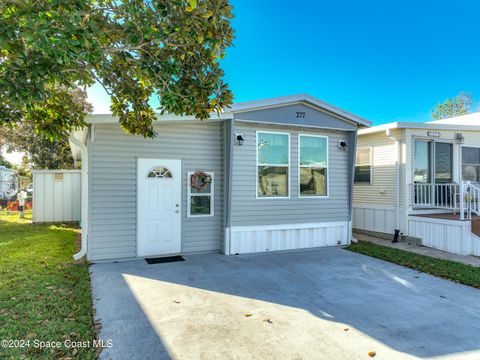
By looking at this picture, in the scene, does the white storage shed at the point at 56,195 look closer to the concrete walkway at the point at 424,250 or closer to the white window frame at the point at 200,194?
the white window frame at the point at 200,194

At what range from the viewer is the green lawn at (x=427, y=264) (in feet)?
16.7

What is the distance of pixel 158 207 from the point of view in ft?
20.6

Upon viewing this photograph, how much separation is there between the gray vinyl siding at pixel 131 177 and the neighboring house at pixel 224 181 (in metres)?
0.02

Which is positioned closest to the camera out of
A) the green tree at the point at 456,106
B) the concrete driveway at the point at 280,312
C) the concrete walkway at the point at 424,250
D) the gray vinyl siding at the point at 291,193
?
the concrete driveway at the point at 280,312

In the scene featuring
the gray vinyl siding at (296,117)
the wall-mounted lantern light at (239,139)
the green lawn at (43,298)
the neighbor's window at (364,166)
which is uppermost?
the gray vinyl siding at (296,117)

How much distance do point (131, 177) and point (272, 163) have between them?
123 inches

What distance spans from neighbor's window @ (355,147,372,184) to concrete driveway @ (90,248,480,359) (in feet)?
13.7

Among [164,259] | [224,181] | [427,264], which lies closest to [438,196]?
[427,264]

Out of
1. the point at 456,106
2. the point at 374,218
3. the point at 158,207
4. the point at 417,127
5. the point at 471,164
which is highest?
the point at 456,106

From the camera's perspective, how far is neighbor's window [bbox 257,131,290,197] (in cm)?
693

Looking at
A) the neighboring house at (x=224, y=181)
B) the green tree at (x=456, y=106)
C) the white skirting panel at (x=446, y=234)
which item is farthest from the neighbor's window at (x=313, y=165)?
the green tree at (x=456, y=106)

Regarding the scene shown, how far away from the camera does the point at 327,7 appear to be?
10.7 meters

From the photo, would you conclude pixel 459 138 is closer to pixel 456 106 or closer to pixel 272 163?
pixel 272 163

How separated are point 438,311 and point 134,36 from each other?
193 inches
